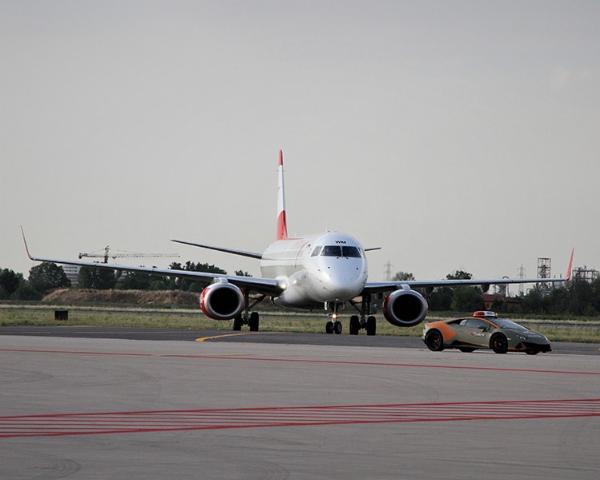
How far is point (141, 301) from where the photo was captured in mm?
128625

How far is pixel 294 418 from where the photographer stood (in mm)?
15922

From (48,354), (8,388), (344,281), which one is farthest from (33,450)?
(344,281)

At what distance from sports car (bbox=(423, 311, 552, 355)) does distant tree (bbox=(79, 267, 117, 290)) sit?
110932 millimetres

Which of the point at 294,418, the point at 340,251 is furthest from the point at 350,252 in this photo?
the point at 294,418

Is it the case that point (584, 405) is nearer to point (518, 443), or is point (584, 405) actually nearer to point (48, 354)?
point (518, 443)

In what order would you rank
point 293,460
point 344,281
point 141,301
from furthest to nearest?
point 141,301
point 344,281
point 293,460

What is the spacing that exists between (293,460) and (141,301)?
386ft

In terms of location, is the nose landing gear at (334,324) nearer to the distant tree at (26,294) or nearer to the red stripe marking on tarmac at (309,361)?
the red stripe marking on tarmac at (309,361)

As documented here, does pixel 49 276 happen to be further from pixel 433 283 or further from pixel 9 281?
pixel 433 283

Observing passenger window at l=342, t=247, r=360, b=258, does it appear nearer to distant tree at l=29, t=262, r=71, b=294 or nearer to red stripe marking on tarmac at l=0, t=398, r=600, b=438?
red stripe marking on tarmac at l=0, t=398, r=600, b=438

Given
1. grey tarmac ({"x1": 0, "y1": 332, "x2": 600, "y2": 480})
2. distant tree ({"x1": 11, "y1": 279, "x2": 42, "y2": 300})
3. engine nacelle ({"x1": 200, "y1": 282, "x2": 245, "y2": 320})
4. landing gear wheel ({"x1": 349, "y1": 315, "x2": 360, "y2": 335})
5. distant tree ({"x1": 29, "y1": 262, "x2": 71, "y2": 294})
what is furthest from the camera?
distant tree ({"x1": 29, "y1": 262, "x2": 71, "y2": 294})

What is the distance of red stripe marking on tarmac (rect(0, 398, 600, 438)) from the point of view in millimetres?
14516

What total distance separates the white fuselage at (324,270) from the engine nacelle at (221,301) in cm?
306

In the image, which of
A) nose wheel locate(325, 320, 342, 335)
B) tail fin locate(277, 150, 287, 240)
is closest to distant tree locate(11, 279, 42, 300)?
tail fin locate(277, 150, 287, 240)
